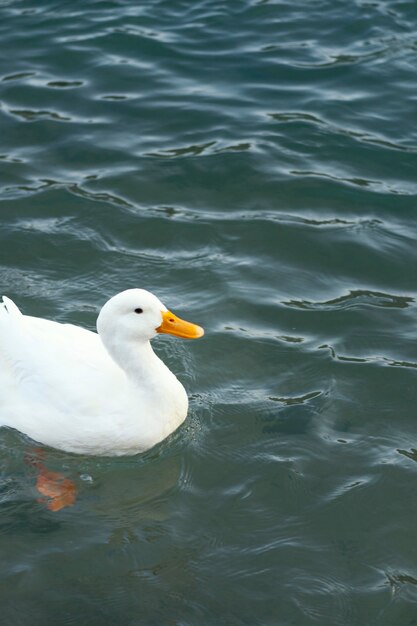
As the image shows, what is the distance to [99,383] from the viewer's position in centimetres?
711

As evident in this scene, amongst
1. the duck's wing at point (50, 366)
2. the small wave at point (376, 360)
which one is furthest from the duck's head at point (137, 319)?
the small wave at point (376, 360)

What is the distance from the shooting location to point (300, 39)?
1305 centimetres

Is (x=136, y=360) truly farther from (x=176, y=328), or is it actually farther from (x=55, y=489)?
(x=55, y=489)

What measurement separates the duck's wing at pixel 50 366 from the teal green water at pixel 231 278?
0.46m

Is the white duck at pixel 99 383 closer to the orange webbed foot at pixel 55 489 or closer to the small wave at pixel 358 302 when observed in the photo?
the orange webbed foot at pixel 55 489

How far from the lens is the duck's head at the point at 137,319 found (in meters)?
6.82

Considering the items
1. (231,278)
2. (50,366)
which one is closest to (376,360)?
(231,278)

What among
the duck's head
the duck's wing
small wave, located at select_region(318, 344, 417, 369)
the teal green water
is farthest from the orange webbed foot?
small wave, located at select_region(318, 344, 417, 369)

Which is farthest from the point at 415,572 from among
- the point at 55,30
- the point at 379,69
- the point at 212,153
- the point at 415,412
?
the point at 55,30

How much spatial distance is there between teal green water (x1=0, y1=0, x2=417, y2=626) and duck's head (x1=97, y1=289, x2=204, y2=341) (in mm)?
937

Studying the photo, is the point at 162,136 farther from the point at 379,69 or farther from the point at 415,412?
the point at 415,412

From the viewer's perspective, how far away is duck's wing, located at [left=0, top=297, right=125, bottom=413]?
704 cm

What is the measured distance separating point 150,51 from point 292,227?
4.41 meters

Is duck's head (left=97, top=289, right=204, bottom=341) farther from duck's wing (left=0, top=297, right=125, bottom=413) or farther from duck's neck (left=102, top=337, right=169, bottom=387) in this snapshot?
duck's wing (left=0, top=297, right=125, bottom=413)
